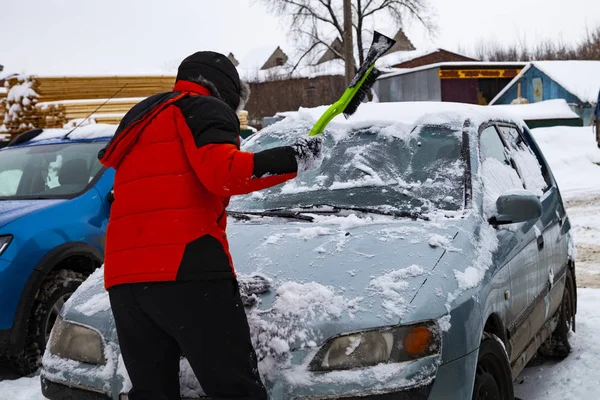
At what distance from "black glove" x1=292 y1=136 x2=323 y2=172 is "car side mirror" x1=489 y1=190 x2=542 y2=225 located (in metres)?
1.22

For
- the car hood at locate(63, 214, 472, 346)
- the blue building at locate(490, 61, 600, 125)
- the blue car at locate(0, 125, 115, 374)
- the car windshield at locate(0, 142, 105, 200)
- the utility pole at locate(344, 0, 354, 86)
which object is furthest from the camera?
the blue building at locate(490, 61, 600, 125)

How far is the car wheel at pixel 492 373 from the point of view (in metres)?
2.64

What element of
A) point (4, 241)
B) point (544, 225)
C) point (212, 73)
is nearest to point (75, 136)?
point (4, 241)

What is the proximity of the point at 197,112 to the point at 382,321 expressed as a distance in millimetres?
923

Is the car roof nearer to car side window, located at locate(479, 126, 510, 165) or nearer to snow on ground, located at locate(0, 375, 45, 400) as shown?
snow on ground, located at locate(0, 375, 45, 400)

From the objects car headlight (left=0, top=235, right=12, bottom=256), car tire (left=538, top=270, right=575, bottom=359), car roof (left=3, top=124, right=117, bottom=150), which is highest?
car roof (left=3, top=124, right=117, bottom=150)

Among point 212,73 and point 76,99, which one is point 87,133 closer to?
point 212,73

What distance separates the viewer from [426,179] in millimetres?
3367

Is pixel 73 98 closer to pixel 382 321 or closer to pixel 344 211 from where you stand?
pixel 344 211

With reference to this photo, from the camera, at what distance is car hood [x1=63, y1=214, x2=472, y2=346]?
2.40m

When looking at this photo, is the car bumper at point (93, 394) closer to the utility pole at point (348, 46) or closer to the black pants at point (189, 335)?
the black pants at point (189, 335)

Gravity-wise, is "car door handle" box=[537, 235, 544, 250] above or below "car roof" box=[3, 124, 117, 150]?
Answer: below

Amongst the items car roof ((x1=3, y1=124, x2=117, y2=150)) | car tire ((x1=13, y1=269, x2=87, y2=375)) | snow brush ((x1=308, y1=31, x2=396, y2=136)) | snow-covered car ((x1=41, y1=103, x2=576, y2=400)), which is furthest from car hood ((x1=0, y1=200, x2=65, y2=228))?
snow brush ((x1=308, y1=31, x2=396, y2=136))

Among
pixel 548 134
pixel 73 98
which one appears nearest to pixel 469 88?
pixel 548 134
